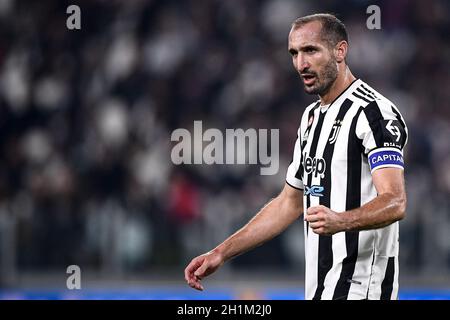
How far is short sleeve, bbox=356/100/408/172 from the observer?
3.98 m

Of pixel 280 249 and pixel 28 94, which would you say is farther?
pixel 28 94

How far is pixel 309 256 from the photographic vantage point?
4391mm

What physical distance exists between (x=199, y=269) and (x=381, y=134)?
100 cm

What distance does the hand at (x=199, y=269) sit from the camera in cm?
434

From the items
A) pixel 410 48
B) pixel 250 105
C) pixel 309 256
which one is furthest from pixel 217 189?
pixel 309 256

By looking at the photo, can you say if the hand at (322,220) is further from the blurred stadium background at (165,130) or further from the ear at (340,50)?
the blurred stadium background at (165,130)

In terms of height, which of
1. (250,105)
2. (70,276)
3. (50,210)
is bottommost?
(70,276)

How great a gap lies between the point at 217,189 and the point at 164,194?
56 cm

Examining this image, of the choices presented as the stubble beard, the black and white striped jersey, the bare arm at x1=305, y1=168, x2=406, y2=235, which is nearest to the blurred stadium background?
the black and white striped jersey

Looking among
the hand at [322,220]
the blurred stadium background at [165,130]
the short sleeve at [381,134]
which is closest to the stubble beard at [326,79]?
the short sleeve at [381,134]

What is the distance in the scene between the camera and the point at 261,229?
4621 mm

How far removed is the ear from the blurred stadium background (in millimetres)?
5092
